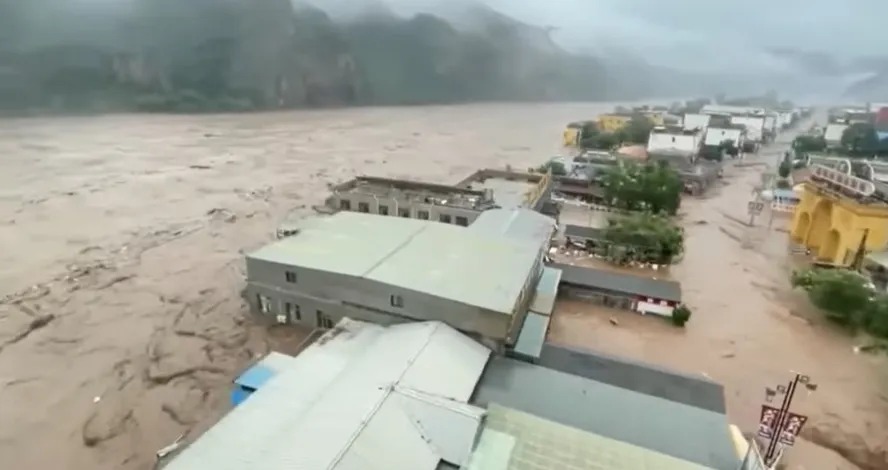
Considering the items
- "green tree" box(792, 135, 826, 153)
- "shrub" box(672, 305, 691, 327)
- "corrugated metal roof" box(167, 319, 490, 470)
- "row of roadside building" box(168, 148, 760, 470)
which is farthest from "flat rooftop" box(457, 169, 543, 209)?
"green tree" box(792, 135, 826, 153)

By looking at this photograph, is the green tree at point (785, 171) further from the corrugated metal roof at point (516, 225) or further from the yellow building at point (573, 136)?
the corrugated metal roof at point (516, 225)

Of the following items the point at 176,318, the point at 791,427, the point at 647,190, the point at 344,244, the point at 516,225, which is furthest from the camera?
the point at 647,190

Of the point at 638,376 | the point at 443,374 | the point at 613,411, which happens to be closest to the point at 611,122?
the point at 638,376

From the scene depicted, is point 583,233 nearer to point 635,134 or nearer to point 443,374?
point 443,374

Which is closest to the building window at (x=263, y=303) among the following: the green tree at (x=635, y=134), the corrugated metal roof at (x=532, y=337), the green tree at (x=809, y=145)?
the corrugated metal roof at (x=532, y=337)

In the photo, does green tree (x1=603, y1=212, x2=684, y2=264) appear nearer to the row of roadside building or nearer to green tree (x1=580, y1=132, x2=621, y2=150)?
the row of roadside building

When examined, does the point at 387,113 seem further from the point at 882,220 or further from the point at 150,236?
the point at 882,220
